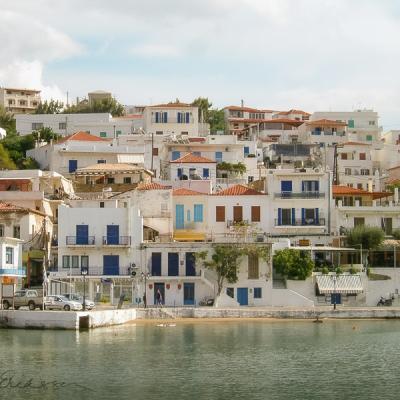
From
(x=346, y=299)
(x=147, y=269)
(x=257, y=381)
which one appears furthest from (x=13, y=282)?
(x=257, y=381)

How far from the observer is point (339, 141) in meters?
112

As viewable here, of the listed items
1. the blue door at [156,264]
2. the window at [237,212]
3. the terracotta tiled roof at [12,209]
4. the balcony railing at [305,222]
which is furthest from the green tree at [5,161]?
the balcony railing at [305,222]

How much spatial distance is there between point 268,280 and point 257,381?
2719 centimetres

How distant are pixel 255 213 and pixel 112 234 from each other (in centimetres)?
1227

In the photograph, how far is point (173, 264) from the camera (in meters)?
65.3

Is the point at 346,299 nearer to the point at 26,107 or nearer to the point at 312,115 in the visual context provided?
the point at 312,115

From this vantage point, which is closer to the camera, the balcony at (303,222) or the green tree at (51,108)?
the balcony at (303,222)

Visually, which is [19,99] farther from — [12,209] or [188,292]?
[188,292]

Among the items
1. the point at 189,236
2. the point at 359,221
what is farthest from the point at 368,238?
the point at 189,236

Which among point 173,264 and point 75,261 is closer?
point 173,264

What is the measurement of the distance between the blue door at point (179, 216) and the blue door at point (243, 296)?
922 centimetres

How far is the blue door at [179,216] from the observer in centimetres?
7231

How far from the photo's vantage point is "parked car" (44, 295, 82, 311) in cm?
5797

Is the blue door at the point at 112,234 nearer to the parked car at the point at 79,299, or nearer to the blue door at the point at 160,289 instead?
the blue door at the point at 160,289
